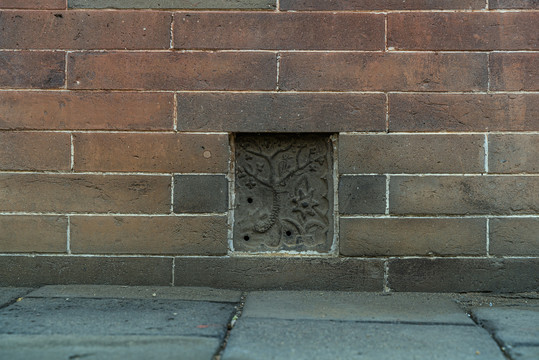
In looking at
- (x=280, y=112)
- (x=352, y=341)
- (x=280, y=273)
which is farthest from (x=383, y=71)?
(x=352, y=341)

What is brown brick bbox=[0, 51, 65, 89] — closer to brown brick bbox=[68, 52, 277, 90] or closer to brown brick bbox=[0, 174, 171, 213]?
brown brick bbox=[68, 52, 277, 90]

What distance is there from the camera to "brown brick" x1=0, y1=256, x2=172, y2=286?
126 inches

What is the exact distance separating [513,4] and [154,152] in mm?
2385

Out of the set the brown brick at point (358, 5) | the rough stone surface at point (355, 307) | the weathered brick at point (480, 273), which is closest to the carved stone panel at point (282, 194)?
the rough stone surface at point (355, 307)

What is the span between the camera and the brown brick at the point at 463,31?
10.3 ft

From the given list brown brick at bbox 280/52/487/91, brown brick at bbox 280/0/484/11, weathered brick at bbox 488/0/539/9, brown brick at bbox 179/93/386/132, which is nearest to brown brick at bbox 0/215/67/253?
brown brick at bbox 179/93/386/132

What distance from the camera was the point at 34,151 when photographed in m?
3.21

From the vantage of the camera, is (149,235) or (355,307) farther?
(149,235)

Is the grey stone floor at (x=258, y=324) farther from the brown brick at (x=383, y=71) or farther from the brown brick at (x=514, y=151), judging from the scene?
the brown brick at (x=383, y=71)

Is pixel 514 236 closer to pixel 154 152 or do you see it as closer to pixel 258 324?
pixel 258 324

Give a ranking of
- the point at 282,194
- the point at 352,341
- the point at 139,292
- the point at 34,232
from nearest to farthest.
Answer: the point at 352,341
the point at 139,292
the point at 34,232
the point at 282,194

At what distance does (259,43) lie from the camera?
3176mm

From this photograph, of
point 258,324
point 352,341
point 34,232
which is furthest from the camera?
point 34,232

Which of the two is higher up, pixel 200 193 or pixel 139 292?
pixel 200 193
